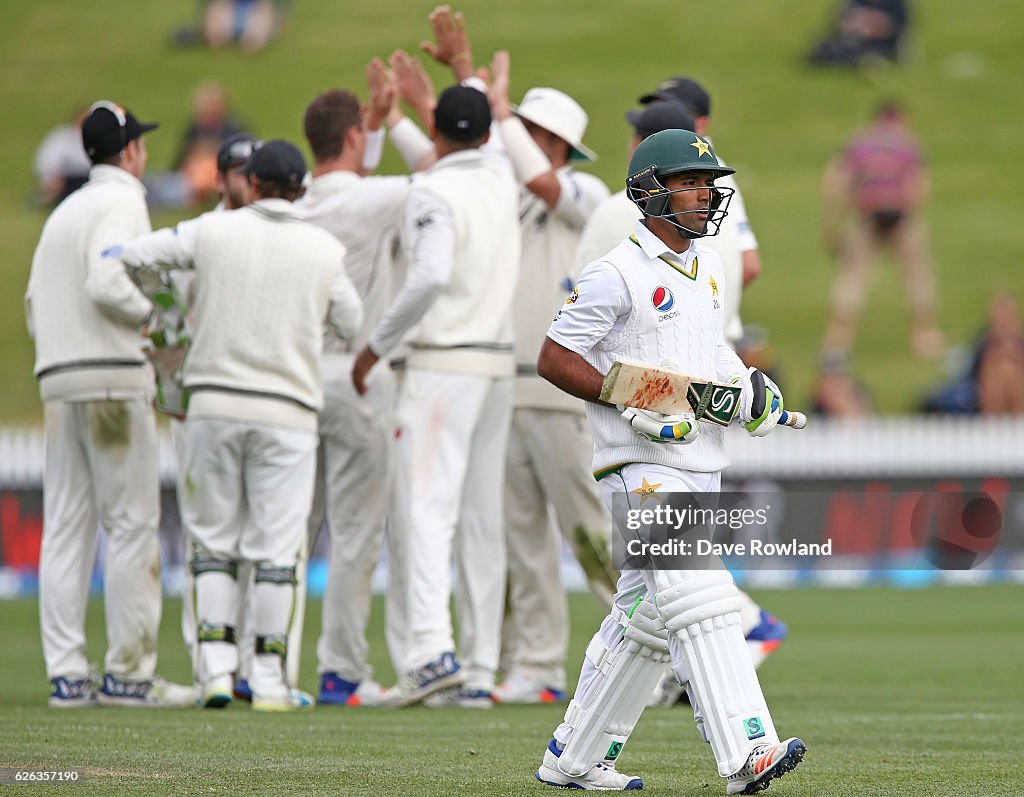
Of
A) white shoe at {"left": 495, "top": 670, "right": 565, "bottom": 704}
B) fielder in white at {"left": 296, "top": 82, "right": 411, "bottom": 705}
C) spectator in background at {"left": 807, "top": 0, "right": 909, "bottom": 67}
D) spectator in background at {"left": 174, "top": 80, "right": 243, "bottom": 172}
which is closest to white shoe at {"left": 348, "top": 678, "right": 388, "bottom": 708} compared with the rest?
fielder in white at {"left": 296, "top": 82, "right": 411, "bottom": 705}

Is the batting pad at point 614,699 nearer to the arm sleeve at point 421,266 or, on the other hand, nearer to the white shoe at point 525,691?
the arm sleeve at point 421,266

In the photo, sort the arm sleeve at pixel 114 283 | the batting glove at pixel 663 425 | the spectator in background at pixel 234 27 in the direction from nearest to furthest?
the batting glove at pixel 663 425 → the arm sleeve at pixel 114 283 → the spectator in background at pixel 234 27

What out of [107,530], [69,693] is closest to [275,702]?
[69,693]

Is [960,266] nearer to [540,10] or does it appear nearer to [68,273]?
Result: [540,10]

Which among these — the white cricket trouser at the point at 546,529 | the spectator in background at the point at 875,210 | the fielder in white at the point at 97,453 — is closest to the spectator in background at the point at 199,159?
the spectator in background at the point at 875,210

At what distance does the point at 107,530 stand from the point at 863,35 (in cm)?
2827

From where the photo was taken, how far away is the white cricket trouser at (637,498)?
5465mm

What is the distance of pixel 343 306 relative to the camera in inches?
314

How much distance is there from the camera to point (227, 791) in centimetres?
521

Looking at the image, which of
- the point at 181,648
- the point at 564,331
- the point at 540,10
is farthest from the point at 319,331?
the point at 540,10

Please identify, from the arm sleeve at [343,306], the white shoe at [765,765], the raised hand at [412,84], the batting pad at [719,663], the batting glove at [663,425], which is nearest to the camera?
the white shoe at [765,765]

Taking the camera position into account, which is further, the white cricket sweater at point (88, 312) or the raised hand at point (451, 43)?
the raised hand at point (451, 43)

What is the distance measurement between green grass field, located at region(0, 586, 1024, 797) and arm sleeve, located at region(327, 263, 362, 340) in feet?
5.46

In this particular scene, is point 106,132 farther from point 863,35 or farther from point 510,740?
point 863,35
